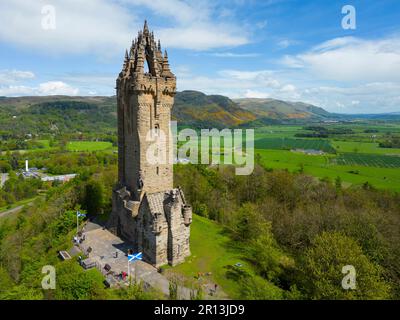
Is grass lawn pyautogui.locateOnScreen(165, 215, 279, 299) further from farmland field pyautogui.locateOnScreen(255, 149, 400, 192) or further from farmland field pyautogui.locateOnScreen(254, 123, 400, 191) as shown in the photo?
farmland field pyautogui.locateOnScreen(255, 149, 400, 192)

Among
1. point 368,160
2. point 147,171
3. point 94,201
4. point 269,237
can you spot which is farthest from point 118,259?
point 368,160

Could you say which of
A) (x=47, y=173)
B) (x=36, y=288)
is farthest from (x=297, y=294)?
(x=47, y=173)

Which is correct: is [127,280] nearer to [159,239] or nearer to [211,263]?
[159,239]

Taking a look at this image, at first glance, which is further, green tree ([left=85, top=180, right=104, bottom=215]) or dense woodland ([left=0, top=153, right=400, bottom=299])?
green tree ([left=85, top=180, right=104, bottom=215])

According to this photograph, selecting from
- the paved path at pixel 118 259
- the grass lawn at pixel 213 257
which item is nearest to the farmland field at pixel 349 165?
the grass lawn at pixel 213 257

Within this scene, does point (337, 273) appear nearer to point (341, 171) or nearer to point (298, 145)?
point (341, 171)

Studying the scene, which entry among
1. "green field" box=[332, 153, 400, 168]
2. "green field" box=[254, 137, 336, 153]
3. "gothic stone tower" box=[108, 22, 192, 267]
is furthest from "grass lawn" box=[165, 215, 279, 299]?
"green field" box=[254, 137, 336, 153]

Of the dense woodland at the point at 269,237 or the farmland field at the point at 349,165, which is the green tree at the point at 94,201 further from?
the farmland field at the point at 349,165

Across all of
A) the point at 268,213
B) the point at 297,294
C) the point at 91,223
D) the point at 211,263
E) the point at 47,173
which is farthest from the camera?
the point at 47,173
